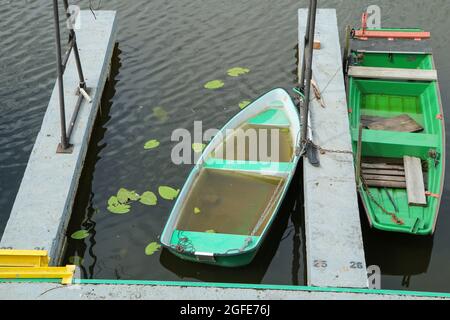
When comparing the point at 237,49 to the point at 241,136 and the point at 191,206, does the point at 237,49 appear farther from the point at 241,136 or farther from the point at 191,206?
the point at 191,206

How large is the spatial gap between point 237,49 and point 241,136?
5.69 meters

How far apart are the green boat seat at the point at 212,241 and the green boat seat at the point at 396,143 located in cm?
430

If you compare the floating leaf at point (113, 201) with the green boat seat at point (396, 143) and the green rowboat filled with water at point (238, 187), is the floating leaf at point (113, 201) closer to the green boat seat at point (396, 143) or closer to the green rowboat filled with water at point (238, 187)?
the green rowboat filled with water at point (238, 187)

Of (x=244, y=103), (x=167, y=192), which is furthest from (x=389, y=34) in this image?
(x=167, y=192)

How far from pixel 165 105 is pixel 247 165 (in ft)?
14.8

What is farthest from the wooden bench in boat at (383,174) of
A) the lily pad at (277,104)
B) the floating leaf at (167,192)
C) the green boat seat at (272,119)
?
the floating leaf at (167,192)

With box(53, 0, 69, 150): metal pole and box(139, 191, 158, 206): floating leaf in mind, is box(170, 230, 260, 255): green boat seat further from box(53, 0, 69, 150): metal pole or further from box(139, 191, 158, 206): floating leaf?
box(53, 0, 69, 150): metal pole

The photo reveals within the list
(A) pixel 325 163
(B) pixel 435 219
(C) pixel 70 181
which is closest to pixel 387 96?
(A) pixel 325 163

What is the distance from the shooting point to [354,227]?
12.3 meters

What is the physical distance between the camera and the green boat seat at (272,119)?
15.6 meters

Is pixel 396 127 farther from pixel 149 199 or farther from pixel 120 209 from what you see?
pixel 120 209

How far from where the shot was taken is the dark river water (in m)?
12.7

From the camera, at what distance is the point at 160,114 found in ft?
56.1

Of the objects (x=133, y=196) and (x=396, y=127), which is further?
(x=396, y=127)
